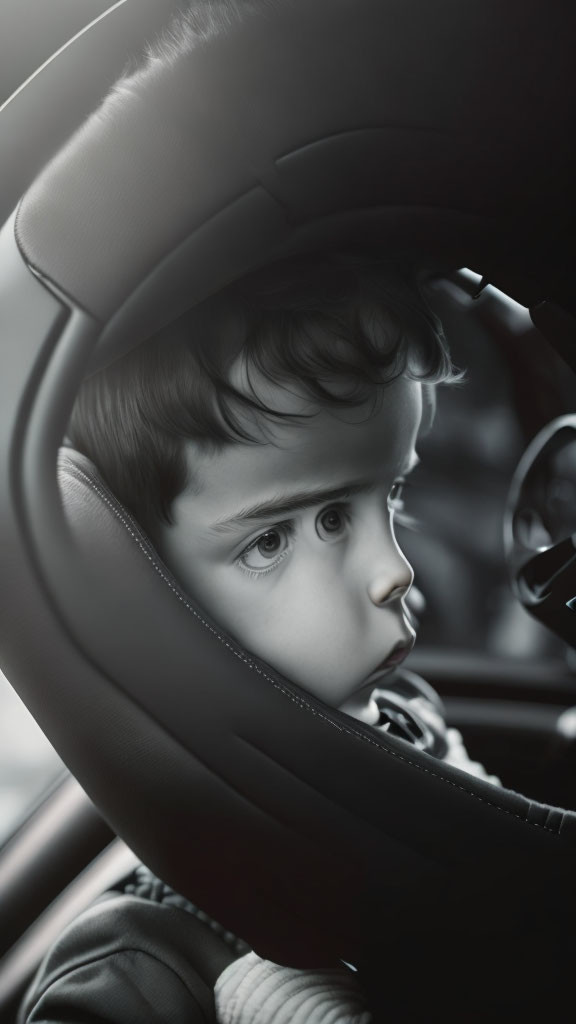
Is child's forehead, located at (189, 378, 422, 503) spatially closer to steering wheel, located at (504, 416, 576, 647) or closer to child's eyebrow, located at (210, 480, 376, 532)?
child's eyebrow, located at (210, 480, 376, 532)

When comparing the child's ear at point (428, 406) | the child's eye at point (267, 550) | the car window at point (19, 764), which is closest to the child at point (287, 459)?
the child's eye at point (267, 550)

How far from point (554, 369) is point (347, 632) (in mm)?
364

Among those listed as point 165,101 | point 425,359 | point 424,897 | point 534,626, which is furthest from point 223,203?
point 534,626

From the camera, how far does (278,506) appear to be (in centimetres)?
60

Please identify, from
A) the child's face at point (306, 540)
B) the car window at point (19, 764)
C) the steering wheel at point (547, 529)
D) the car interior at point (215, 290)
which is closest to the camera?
Result: the car interior at point (215, 290)

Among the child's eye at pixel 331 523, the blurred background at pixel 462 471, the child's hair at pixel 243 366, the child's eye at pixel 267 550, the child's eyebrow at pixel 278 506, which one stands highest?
the child's hair at pixel 243 366

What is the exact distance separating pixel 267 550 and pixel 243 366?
126 mm

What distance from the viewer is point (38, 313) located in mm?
499

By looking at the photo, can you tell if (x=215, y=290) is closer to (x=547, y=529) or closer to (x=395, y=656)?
(x=395, y=656)

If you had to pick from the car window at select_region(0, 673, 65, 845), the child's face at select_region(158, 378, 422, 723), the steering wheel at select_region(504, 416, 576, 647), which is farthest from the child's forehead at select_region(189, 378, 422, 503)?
the car window at select_region(0, 673, 65, 845)

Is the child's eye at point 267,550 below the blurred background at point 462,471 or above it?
above

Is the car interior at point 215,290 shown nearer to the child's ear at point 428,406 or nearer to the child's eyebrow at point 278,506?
the child's eyebrow at point 278,506

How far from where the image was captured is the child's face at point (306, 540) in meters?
0.60

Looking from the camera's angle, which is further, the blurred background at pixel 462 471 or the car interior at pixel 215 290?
the blurred background at pixel 462 471
